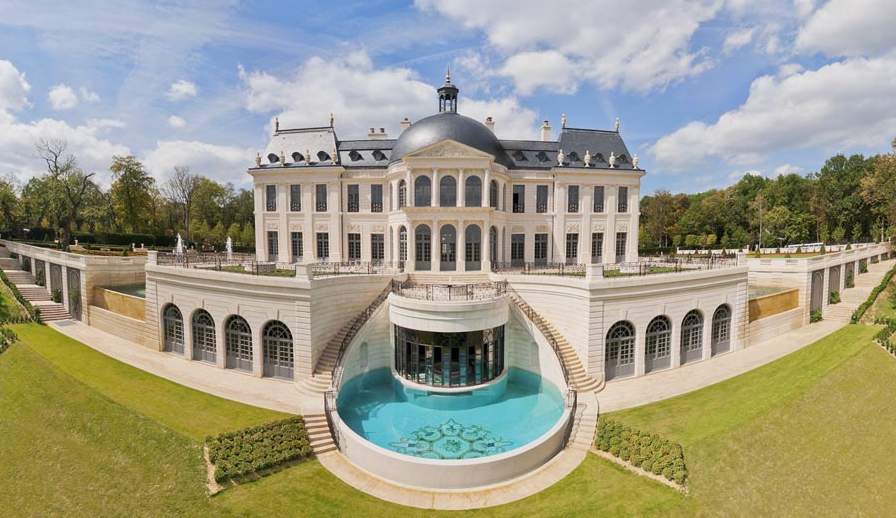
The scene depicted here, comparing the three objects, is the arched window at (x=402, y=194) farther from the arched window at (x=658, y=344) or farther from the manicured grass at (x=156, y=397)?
the arched window at (x=658, y=344)

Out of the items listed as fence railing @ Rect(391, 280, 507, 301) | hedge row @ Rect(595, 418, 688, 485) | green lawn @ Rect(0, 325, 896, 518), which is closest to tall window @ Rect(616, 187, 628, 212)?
fence railing @ Rect(391, 280, 507, 301)

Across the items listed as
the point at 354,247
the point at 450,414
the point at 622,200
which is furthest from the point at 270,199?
the point at 622,200

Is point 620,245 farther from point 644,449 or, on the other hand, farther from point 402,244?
point 644,449

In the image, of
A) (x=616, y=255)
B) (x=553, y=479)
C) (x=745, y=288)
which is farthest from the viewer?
(x=616, y=255)

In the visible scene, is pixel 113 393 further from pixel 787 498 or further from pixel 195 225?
pixel 195 225

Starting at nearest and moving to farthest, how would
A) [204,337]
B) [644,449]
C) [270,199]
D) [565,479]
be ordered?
1. [565,479]
2. [644,449]
3. [204,337]
4. [270,199]

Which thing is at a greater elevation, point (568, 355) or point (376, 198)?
point (376, 198)

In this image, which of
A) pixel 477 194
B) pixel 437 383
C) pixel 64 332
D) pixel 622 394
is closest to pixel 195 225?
pixel 64 332

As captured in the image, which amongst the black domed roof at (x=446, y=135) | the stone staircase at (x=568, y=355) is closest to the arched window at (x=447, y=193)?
the black domed roof at (x=446, y=135)
